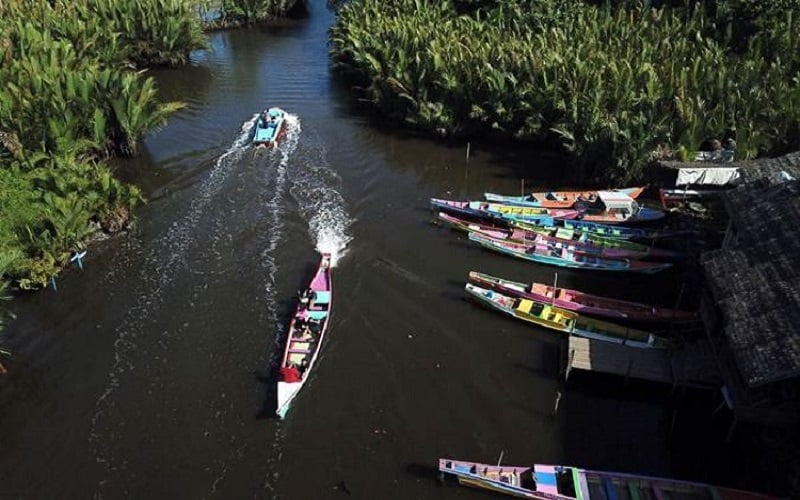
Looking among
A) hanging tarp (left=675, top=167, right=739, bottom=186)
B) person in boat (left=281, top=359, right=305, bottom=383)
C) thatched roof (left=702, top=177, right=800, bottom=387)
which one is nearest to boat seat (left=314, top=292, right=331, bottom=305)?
person in boat (left=281, top=359, right=305, bottom=383)

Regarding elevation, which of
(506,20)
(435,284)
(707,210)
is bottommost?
(435,284)

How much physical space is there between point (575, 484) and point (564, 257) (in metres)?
11.9

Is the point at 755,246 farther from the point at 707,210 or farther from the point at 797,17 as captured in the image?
the point at 797,17

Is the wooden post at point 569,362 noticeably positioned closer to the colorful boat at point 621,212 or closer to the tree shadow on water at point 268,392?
the colorful boat at point 621,212

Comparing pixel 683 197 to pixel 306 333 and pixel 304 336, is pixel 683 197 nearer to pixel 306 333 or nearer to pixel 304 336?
pixel 306 333

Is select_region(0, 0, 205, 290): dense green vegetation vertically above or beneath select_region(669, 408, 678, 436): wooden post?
above

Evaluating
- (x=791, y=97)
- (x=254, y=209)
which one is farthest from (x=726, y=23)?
(x=254, y=209)

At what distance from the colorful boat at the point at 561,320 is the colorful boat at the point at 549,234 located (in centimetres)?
438

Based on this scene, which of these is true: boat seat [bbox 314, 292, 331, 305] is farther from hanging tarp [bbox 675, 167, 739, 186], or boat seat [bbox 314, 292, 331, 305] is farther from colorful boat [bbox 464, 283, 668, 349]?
hanging tarp [bbox 675, 167, 739, 186]

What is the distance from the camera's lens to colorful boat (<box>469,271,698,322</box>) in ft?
79.9

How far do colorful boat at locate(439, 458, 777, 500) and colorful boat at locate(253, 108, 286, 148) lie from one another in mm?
25661

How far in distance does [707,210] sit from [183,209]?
25.3m

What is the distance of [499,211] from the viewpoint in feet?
103

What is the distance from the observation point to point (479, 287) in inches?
1051
